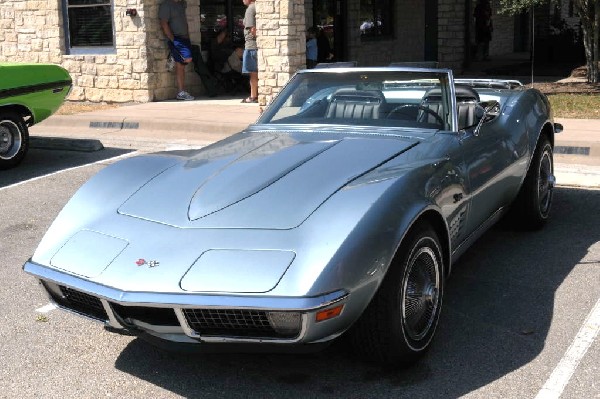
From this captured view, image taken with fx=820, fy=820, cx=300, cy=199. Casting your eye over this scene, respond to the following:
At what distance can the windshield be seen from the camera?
4.96 m

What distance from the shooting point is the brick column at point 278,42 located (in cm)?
1267

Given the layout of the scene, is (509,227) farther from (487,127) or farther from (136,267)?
(136,267)

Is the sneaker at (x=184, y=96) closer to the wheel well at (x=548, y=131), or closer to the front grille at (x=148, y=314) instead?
the wheel well at (x=548, y=131)

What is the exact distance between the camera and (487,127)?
522cm

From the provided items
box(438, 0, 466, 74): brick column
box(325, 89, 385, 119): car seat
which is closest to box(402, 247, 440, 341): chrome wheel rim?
box(325, 89, 385, 119): car seat

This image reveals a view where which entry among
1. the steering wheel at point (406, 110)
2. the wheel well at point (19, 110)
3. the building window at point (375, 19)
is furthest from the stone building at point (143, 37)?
the steering wheel at point (406, 110)

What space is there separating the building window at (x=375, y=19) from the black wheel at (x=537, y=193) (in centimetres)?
1308

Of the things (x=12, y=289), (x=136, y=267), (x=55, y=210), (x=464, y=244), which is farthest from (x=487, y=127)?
(x=55, y=210)

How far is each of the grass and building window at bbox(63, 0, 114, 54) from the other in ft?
25.5

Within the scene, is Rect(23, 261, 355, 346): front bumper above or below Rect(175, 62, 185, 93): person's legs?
below

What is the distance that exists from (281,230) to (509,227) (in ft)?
10.3

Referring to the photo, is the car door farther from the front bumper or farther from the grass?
the grass

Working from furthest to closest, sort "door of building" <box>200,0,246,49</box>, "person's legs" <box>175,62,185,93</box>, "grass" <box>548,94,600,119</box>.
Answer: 1. "door of building" <box>200,0,246,49</box>
2. "person's legs" <box>175,62,185,93</box>
3. "grass" <box>548,94,600,119</box>

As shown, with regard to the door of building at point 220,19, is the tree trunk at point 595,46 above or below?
below
